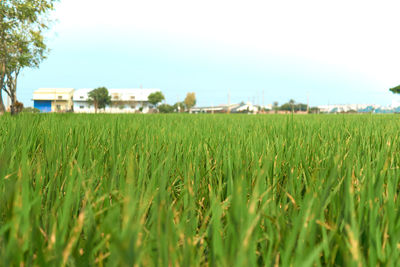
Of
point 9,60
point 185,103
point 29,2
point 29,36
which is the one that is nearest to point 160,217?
point 29,2

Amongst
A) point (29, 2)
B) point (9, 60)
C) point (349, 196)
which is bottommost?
point (349, 196)

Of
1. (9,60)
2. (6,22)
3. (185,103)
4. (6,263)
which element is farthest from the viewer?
(185,103)

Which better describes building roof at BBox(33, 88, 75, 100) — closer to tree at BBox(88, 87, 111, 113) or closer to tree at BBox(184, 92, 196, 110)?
tree at BBox(88, 87, 111, 113)

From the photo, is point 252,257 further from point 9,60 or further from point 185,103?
point 185,103

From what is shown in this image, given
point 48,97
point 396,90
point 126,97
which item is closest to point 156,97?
point 126,97

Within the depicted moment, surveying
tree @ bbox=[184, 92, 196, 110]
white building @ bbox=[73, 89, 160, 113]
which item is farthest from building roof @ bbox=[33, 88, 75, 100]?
tree @ bbox=[184, 92, 196, 110]

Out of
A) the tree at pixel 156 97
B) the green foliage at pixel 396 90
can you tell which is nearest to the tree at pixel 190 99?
the tree at pixel 156 97

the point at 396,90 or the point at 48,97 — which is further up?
the point at 396,90

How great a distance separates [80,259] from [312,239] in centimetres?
34

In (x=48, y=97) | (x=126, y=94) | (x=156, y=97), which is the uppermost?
(x=126, y=94)

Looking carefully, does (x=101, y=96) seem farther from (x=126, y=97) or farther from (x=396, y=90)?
(x=396, y=90)

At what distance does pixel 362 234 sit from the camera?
1.79 ft

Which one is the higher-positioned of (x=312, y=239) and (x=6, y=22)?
(x=6, y=22)

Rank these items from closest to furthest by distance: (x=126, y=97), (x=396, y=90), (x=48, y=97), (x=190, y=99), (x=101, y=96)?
(x=396, y=90) < (x=101, y=96) < (x=48, y=97) < (x=126, y=97) < (x=190, y=99)
